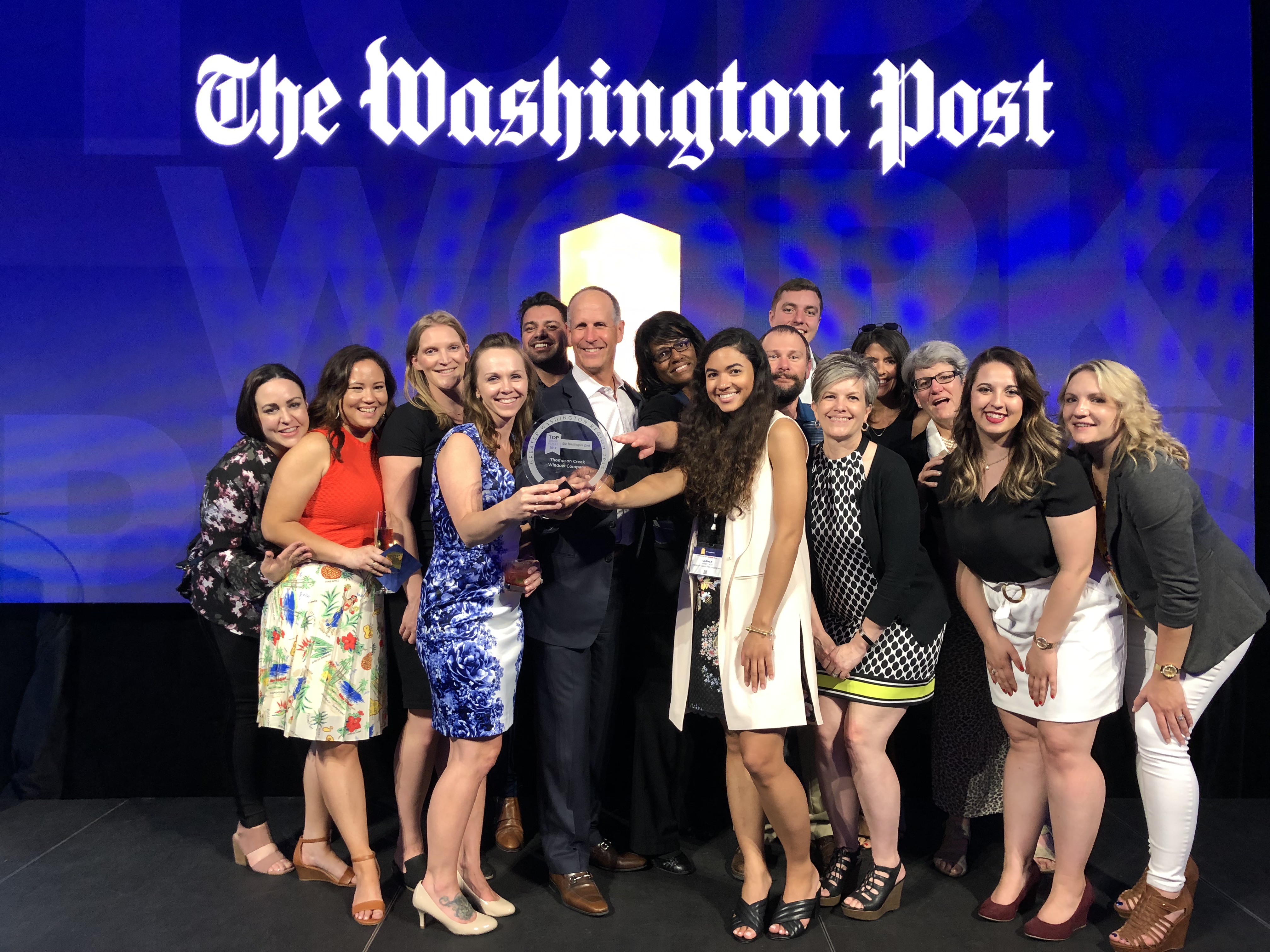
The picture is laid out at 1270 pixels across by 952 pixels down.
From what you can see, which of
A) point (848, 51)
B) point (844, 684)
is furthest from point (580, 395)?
point (848, 51)

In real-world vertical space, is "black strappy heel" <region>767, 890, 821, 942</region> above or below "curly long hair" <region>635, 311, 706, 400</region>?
below

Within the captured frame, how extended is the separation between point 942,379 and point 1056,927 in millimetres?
1719

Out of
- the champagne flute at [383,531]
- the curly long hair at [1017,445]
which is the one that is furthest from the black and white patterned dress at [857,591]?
the champagne flute at [383,531]

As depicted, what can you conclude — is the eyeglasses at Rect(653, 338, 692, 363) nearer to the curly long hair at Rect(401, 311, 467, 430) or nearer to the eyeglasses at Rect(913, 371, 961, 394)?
the curly long hair at Rect(401, 311, 467, 430)

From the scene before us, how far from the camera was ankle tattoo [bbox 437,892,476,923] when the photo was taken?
104 inches

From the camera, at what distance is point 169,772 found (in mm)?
3852

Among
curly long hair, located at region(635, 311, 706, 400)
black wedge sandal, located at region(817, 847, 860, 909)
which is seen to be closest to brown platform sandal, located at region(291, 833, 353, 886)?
black wedge sandal, located at region(817, 847, 860, 909)

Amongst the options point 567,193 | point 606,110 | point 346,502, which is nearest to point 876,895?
point 346,502

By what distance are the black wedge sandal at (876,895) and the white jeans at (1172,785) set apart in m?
0.73

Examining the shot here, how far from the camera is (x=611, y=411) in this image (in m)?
2.97

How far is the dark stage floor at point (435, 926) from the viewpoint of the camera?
8.67 feet

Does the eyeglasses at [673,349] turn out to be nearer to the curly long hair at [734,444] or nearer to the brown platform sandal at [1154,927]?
the curly long hair at [734,444]

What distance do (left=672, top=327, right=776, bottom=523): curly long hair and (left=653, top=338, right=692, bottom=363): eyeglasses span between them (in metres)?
0.53

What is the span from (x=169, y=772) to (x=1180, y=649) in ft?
12.8
